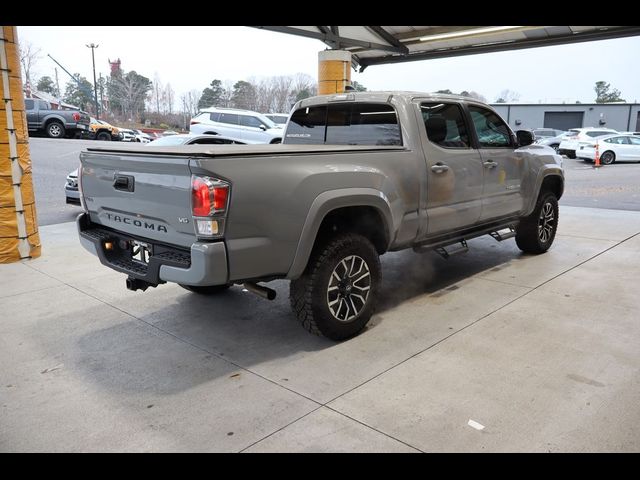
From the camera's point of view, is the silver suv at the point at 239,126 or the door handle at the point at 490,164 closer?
the door handle at the point at 490,164

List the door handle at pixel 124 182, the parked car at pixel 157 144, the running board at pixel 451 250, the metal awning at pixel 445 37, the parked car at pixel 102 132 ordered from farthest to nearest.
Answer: the parked car at pixel 102 132, the metal awning at pixel 445 37, the parked car at pixel 157 144, the running board at pixel 451 250, the door handle at pixel 124 182

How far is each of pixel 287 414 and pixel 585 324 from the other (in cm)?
271

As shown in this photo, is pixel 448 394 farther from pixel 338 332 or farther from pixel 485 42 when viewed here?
pixel 485 42

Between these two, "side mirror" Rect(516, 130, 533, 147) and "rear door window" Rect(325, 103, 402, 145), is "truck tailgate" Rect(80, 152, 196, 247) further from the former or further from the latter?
"side mirror" Rect(516, 130, 533, 147)

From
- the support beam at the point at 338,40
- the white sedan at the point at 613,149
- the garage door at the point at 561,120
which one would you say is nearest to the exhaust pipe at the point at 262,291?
the support beam at the point at 338,40

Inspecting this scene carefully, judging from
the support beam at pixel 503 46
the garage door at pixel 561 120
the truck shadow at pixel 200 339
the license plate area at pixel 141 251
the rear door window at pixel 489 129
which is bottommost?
the truck shadow at pixel 200 339

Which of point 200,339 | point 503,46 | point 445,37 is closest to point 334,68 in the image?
point 445,37

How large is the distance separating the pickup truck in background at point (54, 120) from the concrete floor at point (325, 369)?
19.4 meters

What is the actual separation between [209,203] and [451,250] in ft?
9.14

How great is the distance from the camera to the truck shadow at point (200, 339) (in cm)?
345

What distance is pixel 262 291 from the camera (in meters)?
3.63

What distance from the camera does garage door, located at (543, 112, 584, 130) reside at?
4975cm

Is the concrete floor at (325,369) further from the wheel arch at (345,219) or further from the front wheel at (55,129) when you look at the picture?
the front wheel at (55,129)

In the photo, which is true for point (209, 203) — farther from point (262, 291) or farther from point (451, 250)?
point (451, 250)
